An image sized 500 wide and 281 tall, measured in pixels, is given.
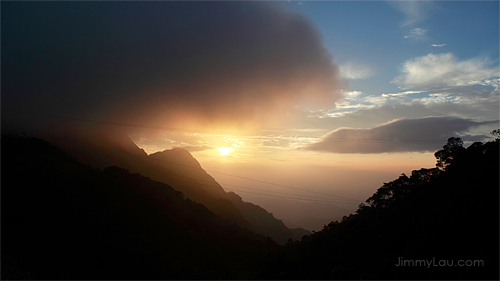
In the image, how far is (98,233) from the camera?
53062 mm

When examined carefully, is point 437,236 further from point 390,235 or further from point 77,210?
point 77,210

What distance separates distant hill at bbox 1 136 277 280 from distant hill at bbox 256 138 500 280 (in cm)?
1479

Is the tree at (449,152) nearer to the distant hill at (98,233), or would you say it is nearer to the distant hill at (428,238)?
the distant hill at (428,238)

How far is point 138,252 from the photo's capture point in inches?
1955

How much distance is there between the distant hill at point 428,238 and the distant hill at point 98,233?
14.8 m

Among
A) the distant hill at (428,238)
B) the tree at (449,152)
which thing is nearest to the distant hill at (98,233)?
the distant hill at (428,238)

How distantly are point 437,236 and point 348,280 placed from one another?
1558 centimetres

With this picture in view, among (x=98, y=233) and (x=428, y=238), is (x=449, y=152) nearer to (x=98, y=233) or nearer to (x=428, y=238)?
(x=428, y=238)

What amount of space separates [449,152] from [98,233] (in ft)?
330

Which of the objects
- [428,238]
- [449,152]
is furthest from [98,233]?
[449,152]

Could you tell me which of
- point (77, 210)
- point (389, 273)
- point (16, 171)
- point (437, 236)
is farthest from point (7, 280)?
point (437, 236)

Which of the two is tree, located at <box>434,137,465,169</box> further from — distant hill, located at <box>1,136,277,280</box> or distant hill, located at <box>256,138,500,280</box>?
distant hill, located at <box>1,136,277,280</box>

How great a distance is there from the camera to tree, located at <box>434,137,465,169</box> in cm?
6962

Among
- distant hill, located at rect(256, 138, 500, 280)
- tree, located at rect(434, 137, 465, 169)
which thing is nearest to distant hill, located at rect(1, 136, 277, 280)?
distant hill, located at rect(256, 138, 500, 280)
